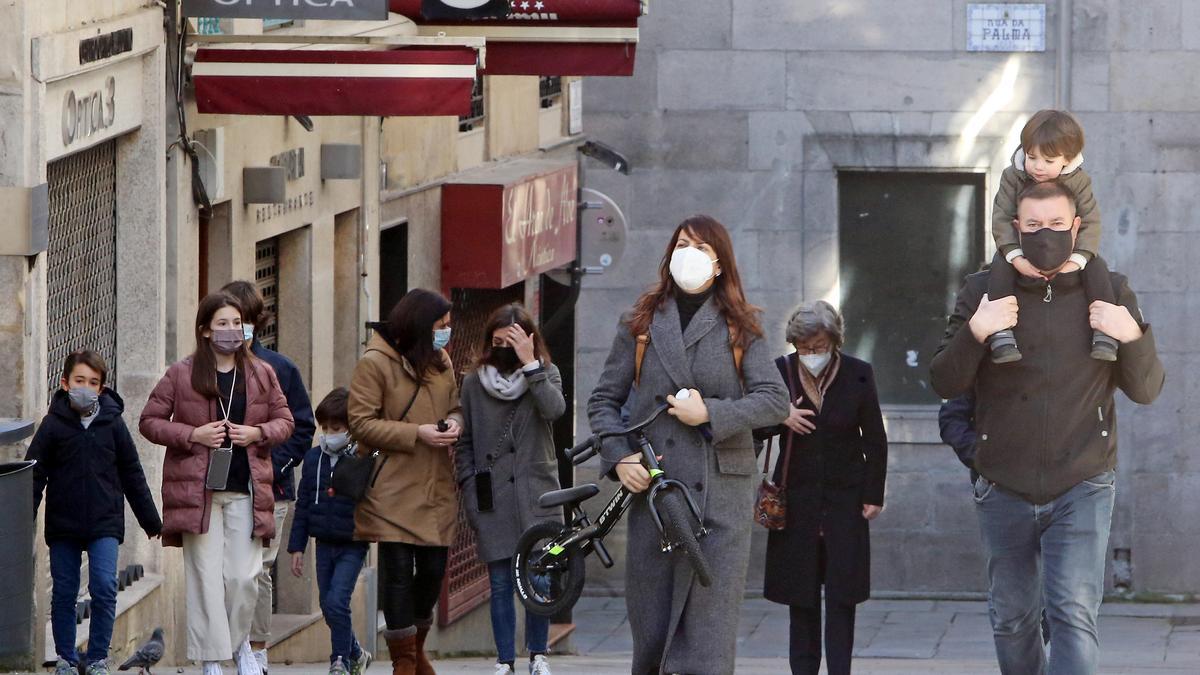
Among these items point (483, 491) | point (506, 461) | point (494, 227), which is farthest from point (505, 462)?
point (494, 227)

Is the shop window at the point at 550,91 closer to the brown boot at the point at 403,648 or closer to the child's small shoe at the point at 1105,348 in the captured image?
the brown boot at the point at 403,648

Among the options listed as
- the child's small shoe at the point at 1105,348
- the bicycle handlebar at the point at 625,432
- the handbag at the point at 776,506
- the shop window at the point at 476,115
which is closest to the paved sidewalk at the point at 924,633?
the handbag at the point at 776,506

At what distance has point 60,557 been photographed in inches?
323

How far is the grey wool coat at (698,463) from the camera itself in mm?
6859

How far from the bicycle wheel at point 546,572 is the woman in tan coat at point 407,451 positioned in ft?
2.41

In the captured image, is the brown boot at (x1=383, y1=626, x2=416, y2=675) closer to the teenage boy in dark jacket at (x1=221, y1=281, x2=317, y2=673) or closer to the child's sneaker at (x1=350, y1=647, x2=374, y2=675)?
the child's sneaker at (x1=350, y1=647, x2=374, y2=675)

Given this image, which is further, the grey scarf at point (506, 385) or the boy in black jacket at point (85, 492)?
the grey scarf at point (506, 385)

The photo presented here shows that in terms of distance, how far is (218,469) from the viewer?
25.8 feet

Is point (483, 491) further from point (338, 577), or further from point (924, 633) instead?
point (924, 633)

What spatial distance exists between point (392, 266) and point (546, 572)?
7099 millimetres

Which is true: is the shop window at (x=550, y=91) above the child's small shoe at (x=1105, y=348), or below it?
above

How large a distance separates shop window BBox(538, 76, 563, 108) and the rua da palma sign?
7898 millimetres

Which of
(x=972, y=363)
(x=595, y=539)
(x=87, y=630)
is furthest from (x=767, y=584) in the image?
(x=87, y=630)

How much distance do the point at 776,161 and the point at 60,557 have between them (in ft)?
30.3
